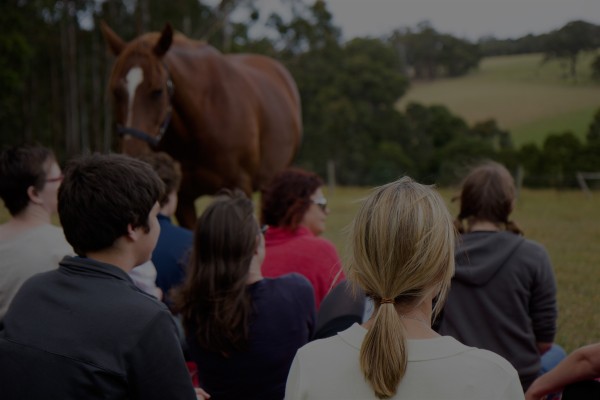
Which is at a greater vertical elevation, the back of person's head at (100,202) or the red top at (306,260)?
the back of person's head at (100,202)

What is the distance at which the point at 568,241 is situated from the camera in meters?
10.6

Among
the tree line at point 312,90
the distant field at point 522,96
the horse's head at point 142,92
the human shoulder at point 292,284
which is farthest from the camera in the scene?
the distant field at point 522,96

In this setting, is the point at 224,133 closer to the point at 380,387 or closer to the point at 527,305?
the point at 527,305

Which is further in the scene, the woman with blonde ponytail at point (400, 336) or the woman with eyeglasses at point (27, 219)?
the woman with eyeglasses at point (27, 219)

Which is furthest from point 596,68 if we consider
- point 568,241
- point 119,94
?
point 119,94

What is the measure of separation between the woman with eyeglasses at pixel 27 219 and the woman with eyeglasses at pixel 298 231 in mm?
1100

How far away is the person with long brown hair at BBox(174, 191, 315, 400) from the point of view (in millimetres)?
2600

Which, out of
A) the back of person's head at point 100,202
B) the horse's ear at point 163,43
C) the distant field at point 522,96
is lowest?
the distant field at point 522,96

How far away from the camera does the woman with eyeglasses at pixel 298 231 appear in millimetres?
3377

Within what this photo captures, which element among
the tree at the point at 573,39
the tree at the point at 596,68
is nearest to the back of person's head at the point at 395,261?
the tree at the point at 573,39

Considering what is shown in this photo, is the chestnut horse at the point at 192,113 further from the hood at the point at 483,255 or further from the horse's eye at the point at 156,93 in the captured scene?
the hood at the point at 483,255

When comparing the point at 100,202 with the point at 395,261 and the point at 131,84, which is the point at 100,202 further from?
the point at 131,84

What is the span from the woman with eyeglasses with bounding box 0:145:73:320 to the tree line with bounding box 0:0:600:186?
68.4ft

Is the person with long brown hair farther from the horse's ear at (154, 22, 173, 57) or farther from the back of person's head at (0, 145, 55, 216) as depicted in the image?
the horse's ear at (154, 22, 173, 57)
